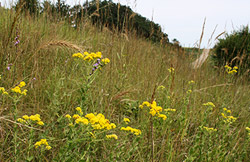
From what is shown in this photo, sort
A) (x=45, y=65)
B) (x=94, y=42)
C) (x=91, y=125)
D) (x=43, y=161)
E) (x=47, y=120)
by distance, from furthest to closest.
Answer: (x=94, y=42), (x=45, y=65), (x=47, y=120), (x=43, y=161), (x=91, y=125)

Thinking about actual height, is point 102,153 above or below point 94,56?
below

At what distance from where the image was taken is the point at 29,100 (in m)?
2.05

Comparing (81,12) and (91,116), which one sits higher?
(81,12)

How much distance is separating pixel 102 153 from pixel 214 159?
36.4 inches

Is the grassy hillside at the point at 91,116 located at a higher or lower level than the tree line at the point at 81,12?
lower

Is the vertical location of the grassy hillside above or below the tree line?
below

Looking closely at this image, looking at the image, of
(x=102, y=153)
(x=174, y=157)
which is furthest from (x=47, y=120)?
(x=174, y=157)

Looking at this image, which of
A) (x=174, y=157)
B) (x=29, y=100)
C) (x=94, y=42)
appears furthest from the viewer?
(x=94, y=42)

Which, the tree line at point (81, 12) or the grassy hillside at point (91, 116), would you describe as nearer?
the grassy hillside at point (91, 116)

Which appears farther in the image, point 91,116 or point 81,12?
point 81,12

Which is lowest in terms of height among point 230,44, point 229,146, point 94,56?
point 229,146

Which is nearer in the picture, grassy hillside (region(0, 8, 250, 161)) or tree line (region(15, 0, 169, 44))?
grassy hillside (region(0, 8, 250, 161))

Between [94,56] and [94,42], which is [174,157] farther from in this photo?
[94,42]

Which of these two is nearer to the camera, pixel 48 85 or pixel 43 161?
pixel 43 161
